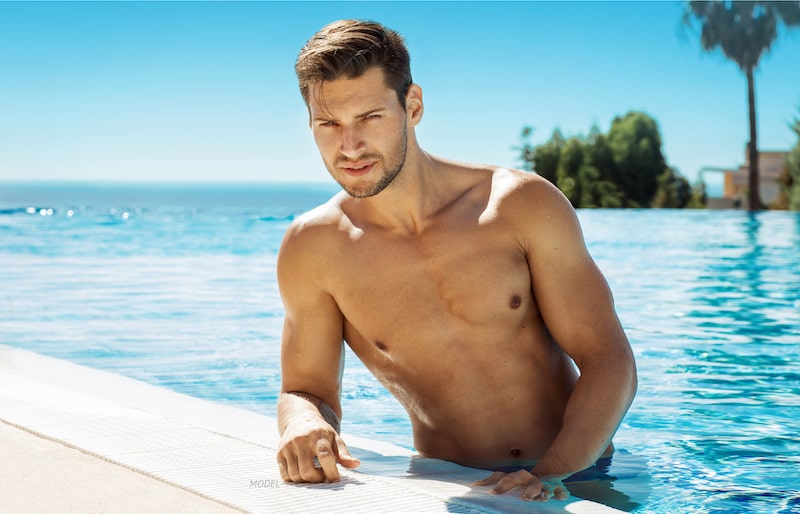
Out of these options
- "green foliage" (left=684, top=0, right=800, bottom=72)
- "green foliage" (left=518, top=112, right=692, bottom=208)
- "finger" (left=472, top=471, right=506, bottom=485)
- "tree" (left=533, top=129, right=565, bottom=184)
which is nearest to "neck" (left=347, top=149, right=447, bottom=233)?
"finger" (left=472, top=471, right=506, bottom=485)

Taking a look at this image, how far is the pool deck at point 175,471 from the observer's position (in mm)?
1564

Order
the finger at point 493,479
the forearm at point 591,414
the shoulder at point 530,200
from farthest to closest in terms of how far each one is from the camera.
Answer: the shoulder at point 530,200 < the forearm at point 591,414 < the finger at point 493,479

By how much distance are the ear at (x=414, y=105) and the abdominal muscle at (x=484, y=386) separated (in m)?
0.46

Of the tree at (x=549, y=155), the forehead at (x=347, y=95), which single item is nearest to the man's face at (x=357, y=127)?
the forehead at (x=347, y=95)

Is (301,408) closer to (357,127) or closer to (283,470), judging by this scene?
(283,470)

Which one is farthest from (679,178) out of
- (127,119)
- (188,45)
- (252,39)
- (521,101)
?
(127,119)

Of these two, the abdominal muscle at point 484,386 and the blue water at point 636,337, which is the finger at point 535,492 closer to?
the abdominal muscle at point 484,386

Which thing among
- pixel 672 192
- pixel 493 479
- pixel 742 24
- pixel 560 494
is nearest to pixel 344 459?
pixel 493 479

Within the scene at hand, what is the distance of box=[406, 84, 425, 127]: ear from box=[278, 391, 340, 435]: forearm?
2.08 feet

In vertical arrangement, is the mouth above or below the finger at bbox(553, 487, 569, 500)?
above

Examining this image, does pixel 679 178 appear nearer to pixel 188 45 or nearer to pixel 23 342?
pixel 188 45

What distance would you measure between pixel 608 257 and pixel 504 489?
10085mm

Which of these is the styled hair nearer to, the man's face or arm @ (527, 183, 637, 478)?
the man's face

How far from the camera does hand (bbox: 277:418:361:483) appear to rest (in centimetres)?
176
